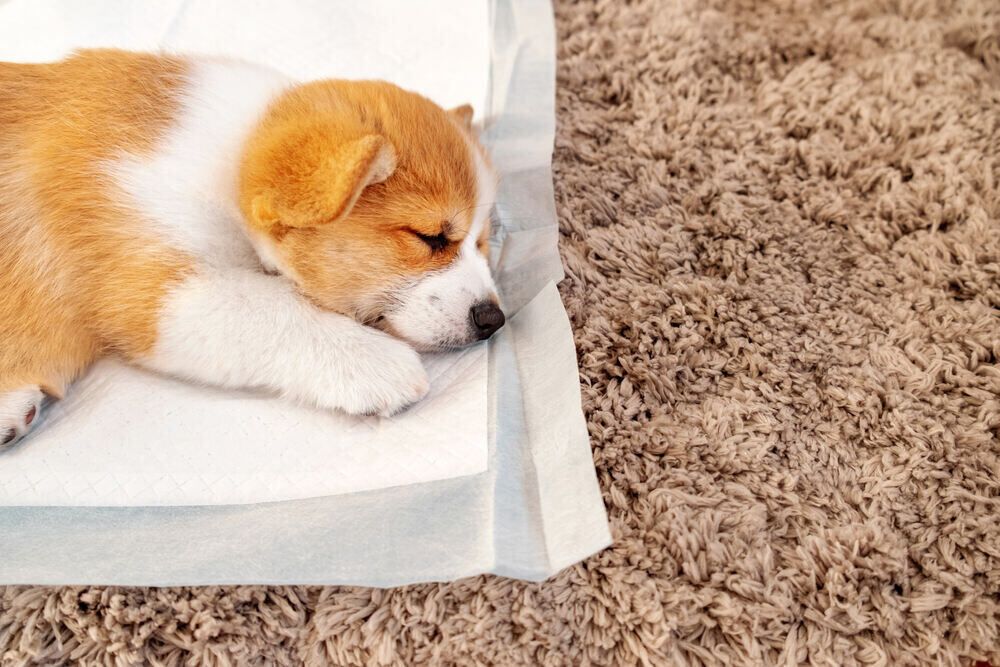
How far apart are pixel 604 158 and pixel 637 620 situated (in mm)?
1403

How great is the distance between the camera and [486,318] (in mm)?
1665

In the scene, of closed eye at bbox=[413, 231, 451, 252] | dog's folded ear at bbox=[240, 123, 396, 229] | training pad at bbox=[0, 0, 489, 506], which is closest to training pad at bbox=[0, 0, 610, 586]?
training pad at bbox=[0, 0, 489, 506]

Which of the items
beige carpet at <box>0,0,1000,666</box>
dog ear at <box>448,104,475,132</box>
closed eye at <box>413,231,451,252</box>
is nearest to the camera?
beige carpet at <box>0,0,1000,666</box>

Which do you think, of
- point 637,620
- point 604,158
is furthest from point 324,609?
point 604,158

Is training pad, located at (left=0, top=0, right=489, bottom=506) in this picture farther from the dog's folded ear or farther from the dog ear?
the dog ear

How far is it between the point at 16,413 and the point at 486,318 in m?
0.97

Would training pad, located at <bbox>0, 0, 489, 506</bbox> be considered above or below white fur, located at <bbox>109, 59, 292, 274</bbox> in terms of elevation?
below

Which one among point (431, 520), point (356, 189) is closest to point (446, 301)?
point (356, 189)

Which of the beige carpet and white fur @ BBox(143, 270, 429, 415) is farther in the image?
white fur @ BBox(143, 270, 429, 415)

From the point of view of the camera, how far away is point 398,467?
1473 mm

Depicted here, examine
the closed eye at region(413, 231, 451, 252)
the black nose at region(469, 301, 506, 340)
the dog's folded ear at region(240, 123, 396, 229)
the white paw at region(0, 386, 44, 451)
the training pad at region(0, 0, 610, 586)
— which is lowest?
the training pad at region(0, 0, 610, 586)

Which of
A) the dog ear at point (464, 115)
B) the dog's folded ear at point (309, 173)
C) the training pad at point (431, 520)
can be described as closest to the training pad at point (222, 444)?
the training pad at point (431, 520)

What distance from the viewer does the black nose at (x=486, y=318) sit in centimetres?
166

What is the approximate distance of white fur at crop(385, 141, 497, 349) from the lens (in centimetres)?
162
